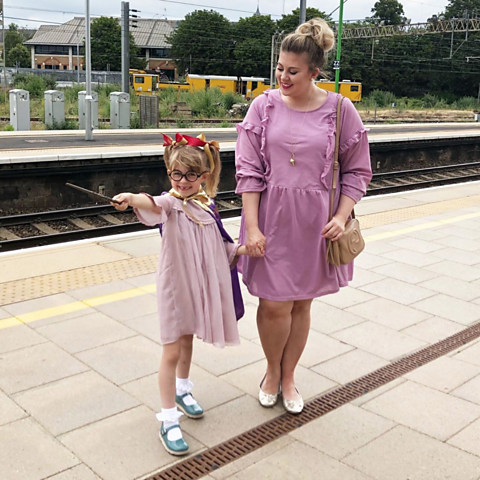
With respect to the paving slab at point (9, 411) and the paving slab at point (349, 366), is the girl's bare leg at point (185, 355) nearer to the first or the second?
the paving slab at point (9, 411)

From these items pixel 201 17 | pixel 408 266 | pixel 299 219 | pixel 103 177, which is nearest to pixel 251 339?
pixel 299 219

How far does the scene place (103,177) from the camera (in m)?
11.7

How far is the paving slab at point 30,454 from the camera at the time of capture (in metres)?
2.69

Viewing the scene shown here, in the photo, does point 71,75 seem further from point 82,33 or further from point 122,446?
point 122,446

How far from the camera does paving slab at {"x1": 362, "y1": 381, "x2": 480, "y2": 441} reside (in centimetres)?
321

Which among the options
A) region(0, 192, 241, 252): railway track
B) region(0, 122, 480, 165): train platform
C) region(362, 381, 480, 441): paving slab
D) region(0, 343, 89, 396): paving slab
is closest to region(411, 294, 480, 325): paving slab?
region(362, 381, 480, 441): paving slab

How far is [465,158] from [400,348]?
18.6 metres

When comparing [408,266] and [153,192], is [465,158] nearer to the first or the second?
[153,192]

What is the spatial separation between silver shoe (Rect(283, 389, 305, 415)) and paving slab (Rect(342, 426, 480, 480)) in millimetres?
411

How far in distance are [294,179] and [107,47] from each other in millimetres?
75268

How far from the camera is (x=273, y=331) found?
324 cm

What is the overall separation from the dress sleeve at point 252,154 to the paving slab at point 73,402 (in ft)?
4.16

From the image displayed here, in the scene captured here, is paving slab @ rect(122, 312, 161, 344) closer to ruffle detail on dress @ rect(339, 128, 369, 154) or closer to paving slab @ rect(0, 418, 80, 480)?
paving slab @ rect(0, 418, 80, 480)

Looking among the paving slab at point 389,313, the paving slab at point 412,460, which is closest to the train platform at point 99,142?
the paving slab at point 389,313
